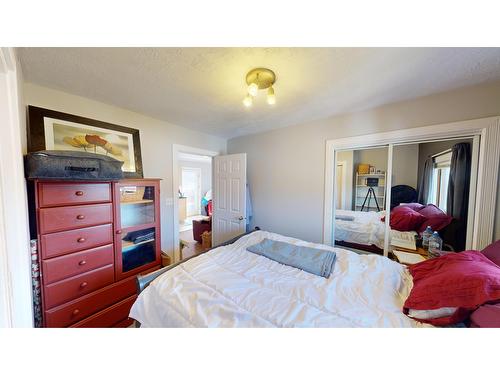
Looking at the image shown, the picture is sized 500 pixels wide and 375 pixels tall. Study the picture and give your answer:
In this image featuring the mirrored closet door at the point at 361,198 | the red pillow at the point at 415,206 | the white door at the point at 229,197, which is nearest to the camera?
the red pillow at the point at 415,206

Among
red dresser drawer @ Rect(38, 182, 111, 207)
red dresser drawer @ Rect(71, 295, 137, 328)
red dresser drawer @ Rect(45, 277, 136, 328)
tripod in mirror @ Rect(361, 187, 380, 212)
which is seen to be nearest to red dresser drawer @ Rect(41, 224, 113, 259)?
red dresser drawer @ Rect(38, 182, 111, 207)

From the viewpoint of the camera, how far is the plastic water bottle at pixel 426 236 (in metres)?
1.64

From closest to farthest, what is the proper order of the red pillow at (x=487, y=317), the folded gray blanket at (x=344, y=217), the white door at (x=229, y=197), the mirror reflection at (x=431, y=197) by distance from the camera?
the red pillow at (x=487, y=317) < the mirror reflection at (x=431, y=197) < the folded gray blanket at (x=344, y=217) < the white door at (x=229, y=197)

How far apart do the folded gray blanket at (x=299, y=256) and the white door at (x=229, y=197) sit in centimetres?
94

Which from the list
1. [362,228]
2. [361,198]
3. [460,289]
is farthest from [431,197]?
[460,289]

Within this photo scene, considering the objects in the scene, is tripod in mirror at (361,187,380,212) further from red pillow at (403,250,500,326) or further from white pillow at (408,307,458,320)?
white pillow at (408,307,458,320)

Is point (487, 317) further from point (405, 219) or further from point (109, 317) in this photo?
point (109, 317)

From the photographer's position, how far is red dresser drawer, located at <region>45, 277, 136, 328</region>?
1.19 metres

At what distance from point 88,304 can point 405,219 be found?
A: 121 inches

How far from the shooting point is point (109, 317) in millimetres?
1430

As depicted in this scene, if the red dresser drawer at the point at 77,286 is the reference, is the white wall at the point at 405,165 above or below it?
above

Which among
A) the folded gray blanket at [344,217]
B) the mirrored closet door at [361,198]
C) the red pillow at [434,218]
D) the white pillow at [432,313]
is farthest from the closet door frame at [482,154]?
the white pillow at [432,313]

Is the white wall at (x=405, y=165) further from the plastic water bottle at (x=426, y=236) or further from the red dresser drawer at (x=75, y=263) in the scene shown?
the red dresser drawer at (x=75, y=263)
